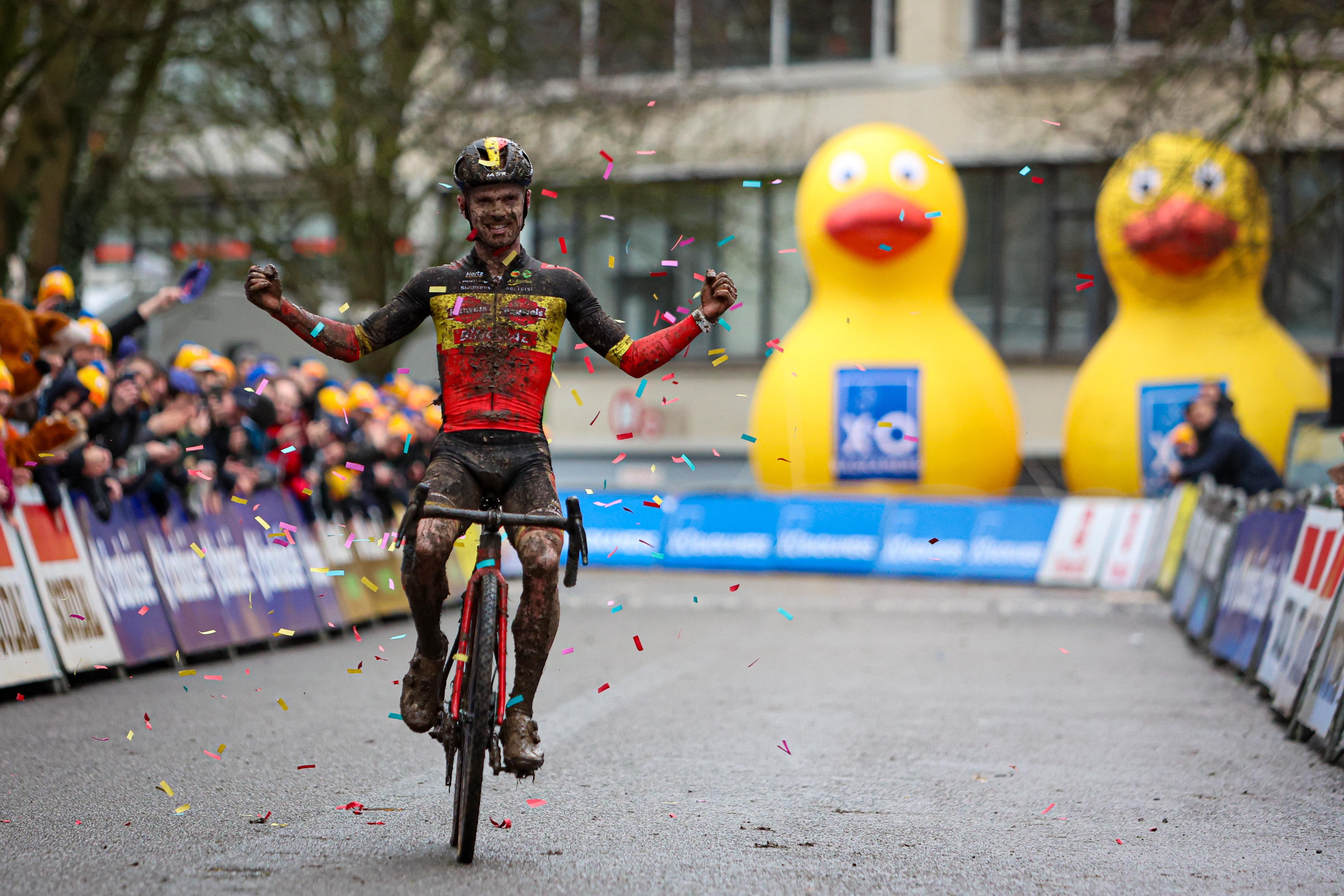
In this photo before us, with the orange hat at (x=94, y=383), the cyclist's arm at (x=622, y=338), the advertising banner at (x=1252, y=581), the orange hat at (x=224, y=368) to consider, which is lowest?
the advertising banner at (x=1252, y=581)

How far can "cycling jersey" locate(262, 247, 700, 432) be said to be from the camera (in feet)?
19.1

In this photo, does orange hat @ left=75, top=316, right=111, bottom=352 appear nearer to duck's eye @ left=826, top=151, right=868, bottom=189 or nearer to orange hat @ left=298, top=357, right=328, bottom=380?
orange hat @ left=298, top=357, right=328, bottom=380

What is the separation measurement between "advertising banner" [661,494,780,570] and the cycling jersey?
47.8 ft

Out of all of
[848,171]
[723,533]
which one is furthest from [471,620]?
[848,171]

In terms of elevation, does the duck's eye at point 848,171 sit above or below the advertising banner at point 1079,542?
above

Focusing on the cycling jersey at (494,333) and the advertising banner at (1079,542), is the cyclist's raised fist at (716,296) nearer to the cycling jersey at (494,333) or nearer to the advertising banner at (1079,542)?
the cycling jersey at (494,333)

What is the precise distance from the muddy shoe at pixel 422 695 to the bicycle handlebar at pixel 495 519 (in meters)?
0.45

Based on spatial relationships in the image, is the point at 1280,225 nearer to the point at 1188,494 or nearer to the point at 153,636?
the point at 1188,494

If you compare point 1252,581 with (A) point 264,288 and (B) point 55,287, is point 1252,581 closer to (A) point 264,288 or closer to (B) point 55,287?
(A) point 264,288

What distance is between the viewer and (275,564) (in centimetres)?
1263

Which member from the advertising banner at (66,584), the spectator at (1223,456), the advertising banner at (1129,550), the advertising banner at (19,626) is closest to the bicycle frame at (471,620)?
the advertising banner at (19,626)

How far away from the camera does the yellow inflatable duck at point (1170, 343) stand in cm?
2064

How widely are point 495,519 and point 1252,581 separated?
23.9ft

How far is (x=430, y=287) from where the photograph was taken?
19.3ft
